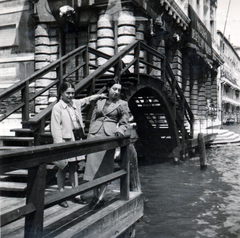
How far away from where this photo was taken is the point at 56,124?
458cm

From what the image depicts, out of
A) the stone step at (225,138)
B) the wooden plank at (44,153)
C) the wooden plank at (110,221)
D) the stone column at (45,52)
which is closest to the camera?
the wooden plank at (44,153)

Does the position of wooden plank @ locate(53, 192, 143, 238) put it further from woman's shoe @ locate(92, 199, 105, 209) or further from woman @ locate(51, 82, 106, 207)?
woman @ locate(51, 82, 106, 207)

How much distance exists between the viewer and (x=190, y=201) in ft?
22.8

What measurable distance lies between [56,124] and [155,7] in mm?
11699

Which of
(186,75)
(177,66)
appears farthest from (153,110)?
(186,75)

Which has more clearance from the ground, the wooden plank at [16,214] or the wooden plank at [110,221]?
the wooden plank at [16,214]

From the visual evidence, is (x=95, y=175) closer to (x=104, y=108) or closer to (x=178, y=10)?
(x=104, y=108)

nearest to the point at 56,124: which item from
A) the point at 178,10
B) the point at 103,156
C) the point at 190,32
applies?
the point at 103,156

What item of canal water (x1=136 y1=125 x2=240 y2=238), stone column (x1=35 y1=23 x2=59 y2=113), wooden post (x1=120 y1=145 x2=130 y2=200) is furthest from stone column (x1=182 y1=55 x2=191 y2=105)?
wooden post (x1=120 y1=145 x2=130 y2=200)

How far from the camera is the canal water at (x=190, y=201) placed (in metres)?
5.35

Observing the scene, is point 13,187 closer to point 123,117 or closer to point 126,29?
point 123,117

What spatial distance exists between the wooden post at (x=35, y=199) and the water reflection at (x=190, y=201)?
9.39ft

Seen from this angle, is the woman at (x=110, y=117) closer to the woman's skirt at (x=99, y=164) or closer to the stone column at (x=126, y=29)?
the woman's skirt at (x=99, y=164)

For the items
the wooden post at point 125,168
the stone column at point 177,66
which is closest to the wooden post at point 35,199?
the wooden post at point 125,168
